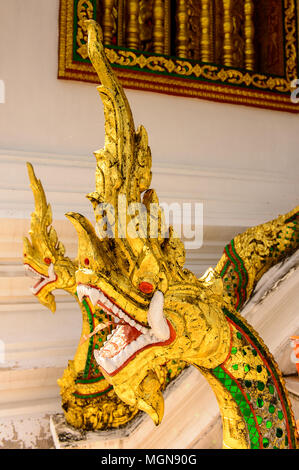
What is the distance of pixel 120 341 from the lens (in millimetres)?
516

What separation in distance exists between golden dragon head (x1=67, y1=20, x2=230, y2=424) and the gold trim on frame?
97 cm

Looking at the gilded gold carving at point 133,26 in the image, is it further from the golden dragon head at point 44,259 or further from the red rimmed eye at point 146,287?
the red rimmed eye at point 146,287

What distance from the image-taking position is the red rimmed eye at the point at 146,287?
1.63ft

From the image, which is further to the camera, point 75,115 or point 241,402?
point 75,115

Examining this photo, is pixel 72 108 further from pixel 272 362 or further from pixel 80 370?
pixel 272 362

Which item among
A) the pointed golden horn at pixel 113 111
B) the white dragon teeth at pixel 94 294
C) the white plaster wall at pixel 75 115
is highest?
the white plaster wall at pixel 75 115

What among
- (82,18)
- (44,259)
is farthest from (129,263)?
(82,18)

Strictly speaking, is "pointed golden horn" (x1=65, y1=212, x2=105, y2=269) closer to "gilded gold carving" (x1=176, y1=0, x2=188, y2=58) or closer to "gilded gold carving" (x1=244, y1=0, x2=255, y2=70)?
"gilded gold carving" (x1=176, y1=0, x2=188, y2=58)

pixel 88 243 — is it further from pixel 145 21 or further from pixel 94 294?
pixel 145 21

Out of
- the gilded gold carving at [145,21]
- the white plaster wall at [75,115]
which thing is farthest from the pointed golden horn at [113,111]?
the gilded gold carving at [145,21]

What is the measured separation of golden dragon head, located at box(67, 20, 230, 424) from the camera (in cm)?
49

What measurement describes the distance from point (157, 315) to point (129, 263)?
0.22 feet

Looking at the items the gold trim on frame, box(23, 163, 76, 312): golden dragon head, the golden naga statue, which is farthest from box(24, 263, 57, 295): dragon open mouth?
the gold trim on frame

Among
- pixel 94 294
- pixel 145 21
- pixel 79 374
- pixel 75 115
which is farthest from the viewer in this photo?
pixel 145 21
